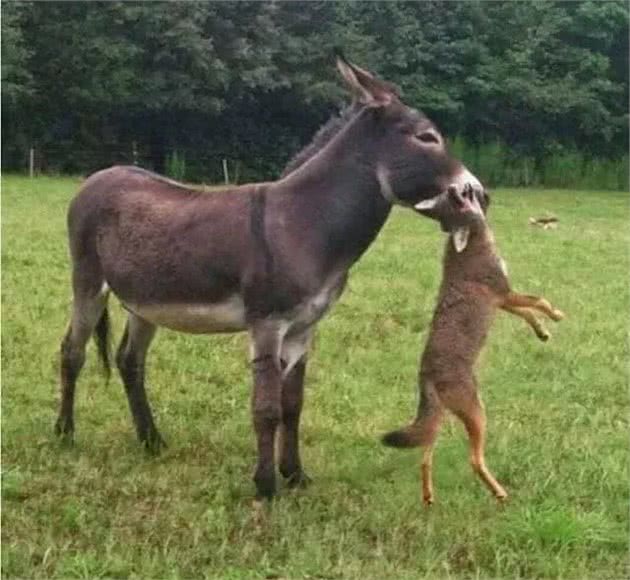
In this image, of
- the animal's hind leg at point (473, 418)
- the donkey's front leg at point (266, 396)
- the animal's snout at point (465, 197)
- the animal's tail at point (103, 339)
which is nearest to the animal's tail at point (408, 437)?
the animal's hind leg at point (473, 418)

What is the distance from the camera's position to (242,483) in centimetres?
517

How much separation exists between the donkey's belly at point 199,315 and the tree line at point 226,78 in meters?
23.0

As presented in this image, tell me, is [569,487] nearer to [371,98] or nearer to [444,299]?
[444,299]

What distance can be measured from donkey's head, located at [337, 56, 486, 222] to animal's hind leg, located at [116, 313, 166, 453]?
5.19 ft

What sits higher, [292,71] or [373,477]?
[373,477]

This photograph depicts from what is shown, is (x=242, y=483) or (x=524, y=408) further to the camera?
Result: (x=524, y=408)

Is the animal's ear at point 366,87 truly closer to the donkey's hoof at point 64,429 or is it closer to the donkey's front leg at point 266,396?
the donkey's front leg at point 266,396

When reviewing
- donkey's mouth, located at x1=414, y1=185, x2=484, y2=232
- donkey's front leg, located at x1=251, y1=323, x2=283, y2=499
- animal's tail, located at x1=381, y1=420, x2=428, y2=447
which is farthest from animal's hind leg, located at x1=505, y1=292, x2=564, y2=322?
donkey's front leg, located at x1=251, y1=323, x2=283, y2=499

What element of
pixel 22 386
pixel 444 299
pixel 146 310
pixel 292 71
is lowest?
pixel 292 71

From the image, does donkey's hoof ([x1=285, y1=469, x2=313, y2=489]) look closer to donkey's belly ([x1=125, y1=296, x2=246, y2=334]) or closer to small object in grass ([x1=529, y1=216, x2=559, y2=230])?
donkey's belly ([x1=125, y1=296, x2=246, y2=334])

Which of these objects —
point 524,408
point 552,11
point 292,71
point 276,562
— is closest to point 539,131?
point 552,11

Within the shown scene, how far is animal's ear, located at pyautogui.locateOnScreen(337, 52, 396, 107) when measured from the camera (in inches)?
193

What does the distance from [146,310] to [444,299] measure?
1404mm

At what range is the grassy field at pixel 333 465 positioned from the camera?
429 centimetres
